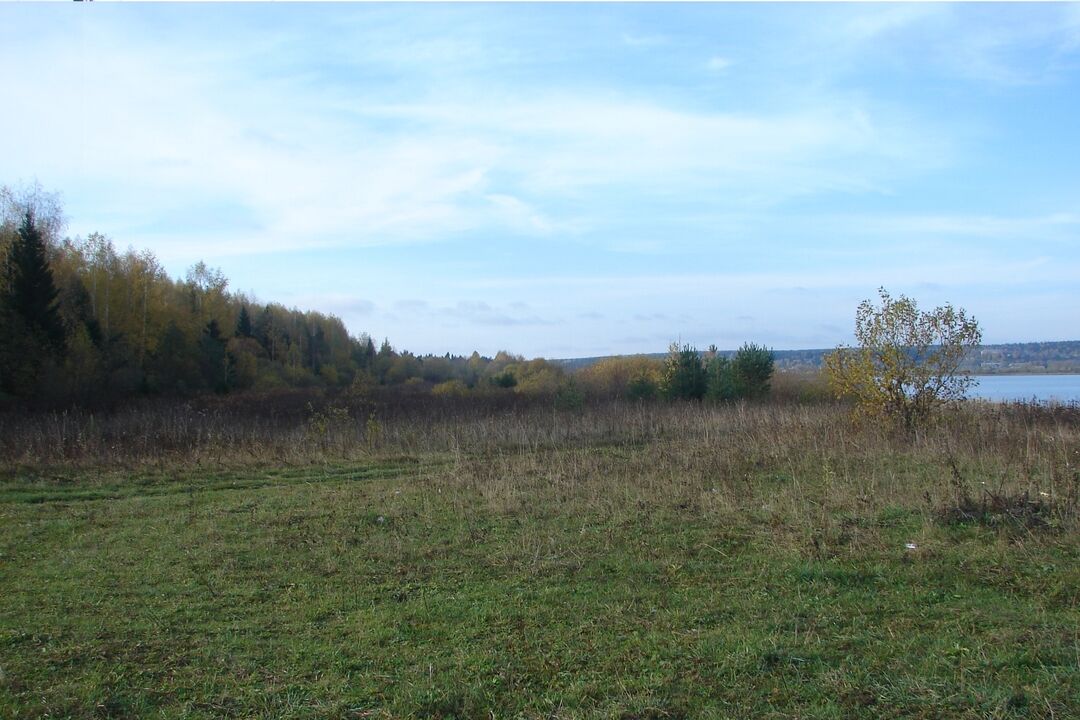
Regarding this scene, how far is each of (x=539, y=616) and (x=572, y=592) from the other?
0.60 metres

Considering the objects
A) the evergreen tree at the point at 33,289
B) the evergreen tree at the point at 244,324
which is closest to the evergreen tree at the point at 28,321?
the evergreen tree at the point at 33,289

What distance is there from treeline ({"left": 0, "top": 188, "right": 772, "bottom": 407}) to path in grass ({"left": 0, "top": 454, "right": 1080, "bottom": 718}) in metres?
18.3

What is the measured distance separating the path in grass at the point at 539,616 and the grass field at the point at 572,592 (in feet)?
0.08

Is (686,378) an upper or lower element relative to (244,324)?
lower

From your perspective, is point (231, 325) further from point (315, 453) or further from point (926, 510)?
point (926, 510)

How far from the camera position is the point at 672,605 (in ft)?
18.4

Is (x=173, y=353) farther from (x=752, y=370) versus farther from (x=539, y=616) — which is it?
(x=539, y=616)

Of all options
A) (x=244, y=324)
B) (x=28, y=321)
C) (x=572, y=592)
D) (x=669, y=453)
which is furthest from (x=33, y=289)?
(x=572, y=592)

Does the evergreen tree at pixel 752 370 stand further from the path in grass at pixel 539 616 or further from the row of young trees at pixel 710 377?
the path in grass at pixel 539 616

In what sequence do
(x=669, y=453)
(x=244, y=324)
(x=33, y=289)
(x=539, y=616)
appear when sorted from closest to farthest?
1. (x=539, y=616)
2. (x=669, y=453)
3. (x=33, y=289)
4. (x=244, y=324)

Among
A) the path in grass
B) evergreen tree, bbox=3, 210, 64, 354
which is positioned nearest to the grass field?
the path in grass

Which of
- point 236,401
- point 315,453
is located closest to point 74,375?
point 236,401

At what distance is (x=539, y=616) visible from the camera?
5453 millimetres

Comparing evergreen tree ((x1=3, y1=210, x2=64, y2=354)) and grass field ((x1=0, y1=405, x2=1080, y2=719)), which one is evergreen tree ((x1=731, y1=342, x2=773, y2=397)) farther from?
evergreen tree ((x1=3, y1=210, x2=64, y2=354))
